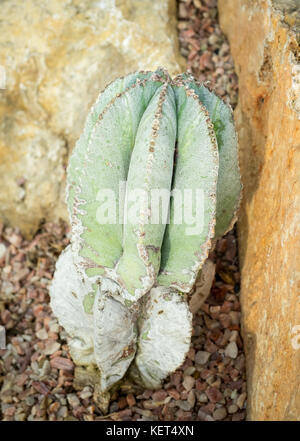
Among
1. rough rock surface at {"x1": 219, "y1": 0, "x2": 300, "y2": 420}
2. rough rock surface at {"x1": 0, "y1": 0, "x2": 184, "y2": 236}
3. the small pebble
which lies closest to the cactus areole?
rough rock surface at {"x1": 219, "y1": 0, "x2": 300, "y2": 420}

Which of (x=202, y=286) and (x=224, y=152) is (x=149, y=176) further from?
(x=202, y=286)

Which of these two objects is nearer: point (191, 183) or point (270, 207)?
point (191, 183)

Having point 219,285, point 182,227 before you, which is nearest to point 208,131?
point 182,227

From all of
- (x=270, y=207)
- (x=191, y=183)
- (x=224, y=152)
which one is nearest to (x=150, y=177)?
(x=191, y=183)

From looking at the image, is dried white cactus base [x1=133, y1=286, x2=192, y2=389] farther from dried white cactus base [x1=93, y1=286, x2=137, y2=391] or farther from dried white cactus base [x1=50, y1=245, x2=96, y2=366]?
dried white cactus base [x1=50, y1=245, x2=96, y2=366]

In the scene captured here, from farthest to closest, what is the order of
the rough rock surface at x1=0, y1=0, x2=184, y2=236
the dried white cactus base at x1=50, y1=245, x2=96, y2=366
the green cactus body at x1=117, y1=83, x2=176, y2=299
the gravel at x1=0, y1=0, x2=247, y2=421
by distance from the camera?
the rough rock surface at x1=0, y1=0, x2=184, y2=236 < the gravel at x1=0, y1=0, x2=247, y2=421 < the dried white cactus base at x1=50, y1=245, x2=96, y2=366 < the green cactus body at x1=117, y1=83, x2=176, y2=299

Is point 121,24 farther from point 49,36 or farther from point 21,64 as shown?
point 21,64

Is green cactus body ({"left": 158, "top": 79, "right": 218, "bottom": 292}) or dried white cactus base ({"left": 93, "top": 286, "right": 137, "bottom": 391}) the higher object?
green cactus body ({"left": 158, "top": 79, "right": 218, "bottom": 292})

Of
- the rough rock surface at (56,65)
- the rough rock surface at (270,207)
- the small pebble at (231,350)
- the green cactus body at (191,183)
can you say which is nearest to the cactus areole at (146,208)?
the green cactus body at (191,183)
